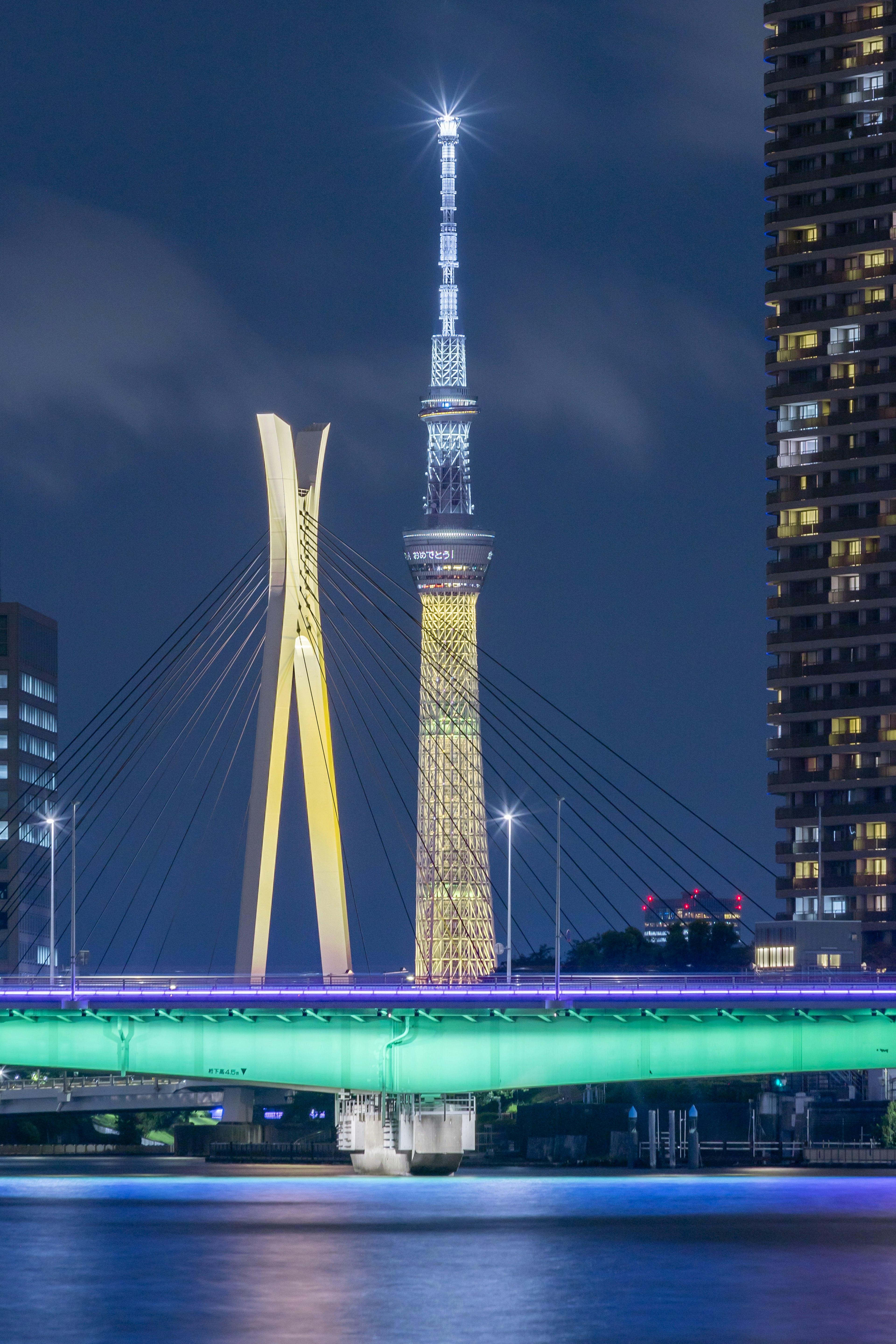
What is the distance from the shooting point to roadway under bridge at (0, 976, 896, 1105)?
3743 inches

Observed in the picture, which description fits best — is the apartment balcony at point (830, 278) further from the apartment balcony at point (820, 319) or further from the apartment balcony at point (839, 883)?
the apartment balcony at point (839, 883)

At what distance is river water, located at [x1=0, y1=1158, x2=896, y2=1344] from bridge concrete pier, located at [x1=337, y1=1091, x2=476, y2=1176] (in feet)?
24.8

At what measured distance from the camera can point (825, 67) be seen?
173m

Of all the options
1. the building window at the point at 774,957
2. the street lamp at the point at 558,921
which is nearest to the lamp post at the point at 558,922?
the street lamp at the point at 558,921

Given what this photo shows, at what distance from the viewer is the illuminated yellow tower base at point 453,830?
612 ft

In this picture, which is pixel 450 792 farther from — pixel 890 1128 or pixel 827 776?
pixel 890 1128

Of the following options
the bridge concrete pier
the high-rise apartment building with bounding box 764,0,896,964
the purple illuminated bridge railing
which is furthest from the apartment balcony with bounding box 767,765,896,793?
the bridge concrete pier

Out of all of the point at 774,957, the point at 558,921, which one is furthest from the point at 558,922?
the point at 774,957

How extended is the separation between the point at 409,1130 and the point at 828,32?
9676 cm

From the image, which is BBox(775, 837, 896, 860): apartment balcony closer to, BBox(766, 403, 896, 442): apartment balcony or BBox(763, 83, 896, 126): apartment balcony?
BBox(766, 403, 896, 442): apartment balcony

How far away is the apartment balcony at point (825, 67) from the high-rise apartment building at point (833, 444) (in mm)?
110

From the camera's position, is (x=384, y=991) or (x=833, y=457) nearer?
(x=384, y=991)

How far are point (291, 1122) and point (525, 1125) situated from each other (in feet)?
111

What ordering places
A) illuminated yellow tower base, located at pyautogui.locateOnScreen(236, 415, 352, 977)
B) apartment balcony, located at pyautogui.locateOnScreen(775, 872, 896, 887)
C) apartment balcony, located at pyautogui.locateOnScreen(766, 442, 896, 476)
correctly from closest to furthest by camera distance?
illuminated yellow tower base, located at pyautogui.locateOnScreen(236, 415, 352, 977) → apartment balcony, located at pyautogui.locateOnScreen(775, 872, 896, 887) → apartment balcony, located at pyautogui.locateOnScreen(766, 442, 896, 476)
